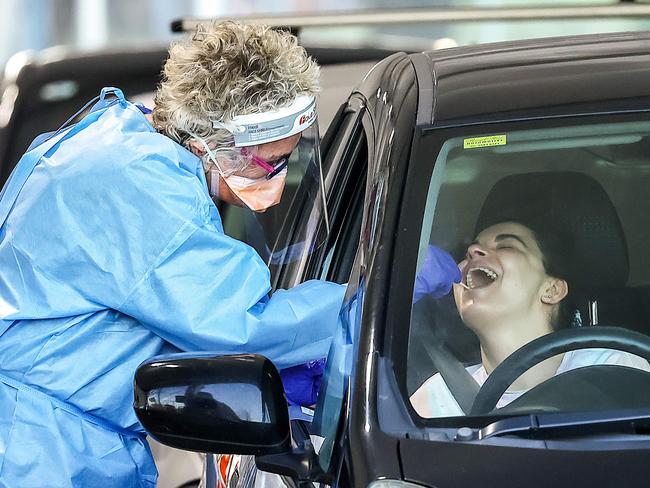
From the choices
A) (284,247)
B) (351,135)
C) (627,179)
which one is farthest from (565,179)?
(284,247)

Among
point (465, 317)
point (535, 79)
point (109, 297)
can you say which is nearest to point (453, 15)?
point (535, 79)

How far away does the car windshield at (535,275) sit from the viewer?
2.27 m

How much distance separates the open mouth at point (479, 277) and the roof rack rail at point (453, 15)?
376cm

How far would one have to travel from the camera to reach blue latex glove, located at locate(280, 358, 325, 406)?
271cm

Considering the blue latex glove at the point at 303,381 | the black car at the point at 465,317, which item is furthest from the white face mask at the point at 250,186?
the blue latex glove at the point at 303,381

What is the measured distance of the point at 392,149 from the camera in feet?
8.18

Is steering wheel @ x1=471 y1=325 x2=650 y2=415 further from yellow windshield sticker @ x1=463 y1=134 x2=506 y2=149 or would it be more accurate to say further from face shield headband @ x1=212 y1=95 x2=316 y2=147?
face shield headband @ x1=212 y1=95 x2=316 y2=147

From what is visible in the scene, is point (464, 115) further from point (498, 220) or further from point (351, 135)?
point (351, 135)

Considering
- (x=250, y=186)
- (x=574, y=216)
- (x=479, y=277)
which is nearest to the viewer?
(x=479, y=277)

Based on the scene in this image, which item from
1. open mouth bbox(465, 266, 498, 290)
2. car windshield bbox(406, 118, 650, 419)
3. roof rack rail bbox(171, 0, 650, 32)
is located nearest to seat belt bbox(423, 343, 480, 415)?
car windshield bbox(406, 118, 650, 419)

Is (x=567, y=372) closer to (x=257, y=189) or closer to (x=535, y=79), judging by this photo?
(x=535, y=79)

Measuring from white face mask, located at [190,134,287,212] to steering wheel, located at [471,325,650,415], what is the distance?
77 cm

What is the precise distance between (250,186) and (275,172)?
0.07 m

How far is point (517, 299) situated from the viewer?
2.45m
